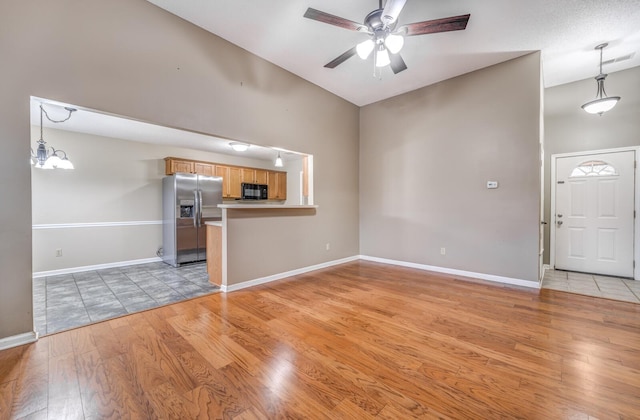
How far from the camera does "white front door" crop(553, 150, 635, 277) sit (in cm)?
384

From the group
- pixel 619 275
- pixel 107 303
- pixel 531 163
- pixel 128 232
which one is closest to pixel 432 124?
pixel 531 163

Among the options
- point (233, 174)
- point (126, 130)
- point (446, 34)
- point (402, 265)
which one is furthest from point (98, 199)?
point (446, 34)

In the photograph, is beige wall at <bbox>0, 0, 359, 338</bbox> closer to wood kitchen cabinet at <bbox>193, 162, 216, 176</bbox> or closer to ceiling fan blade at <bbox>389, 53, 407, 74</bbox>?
ceiling fan blade at <bbox>389, 53, 407, 74</bbox>

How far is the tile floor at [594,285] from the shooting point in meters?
3.19

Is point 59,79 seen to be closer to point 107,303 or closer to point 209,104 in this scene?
point 209,104

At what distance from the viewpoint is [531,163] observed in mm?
3469

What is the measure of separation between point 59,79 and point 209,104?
1.29m

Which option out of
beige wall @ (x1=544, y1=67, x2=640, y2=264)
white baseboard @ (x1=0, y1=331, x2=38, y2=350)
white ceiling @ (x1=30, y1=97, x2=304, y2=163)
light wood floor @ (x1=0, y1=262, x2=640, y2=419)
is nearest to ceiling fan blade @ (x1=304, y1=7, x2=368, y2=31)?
white ceiling @ (x1=30, y1=97, x2=304, y2=163)

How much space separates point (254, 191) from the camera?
669 centimetres

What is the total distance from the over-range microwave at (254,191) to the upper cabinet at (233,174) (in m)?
0.10

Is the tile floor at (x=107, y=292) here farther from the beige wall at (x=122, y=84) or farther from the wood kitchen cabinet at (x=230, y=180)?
the wood kitchen cabinet at (x=230, y=180)

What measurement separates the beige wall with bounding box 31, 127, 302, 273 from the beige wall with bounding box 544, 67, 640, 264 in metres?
7.11

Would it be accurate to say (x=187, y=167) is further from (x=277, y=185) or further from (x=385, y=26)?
(x=385, y=26)

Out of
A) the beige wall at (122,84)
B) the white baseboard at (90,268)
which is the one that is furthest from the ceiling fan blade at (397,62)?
the white baseboard at (90,268)
